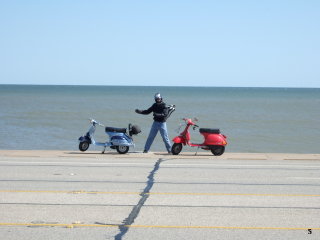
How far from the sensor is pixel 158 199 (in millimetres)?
11367

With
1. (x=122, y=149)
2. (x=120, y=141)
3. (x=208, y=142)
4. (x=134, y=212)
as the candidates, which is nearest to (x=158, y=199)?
(x=134, y=212)

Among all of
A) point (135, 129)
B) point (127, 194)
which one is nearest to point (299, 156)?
point (135, 129)

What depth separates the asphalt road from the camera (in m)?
8.91

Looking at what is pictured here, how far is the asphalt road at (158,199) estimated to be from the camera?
8.91m

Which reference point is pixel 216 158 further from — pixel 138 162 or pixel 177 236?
pixel 177 236

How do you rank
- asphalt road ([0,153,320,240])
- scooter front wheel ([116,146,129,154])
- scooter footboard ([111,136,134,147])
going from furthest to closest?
scooter front wheel ([116,146,129,154])
scooter footboard ([111,136,134,147])
asphalt road ([0,153,320,240])

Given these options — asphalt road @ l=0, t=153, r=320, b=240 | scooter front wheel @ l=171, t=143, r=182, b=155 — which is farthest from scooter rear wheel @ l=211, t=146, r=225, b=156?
asphalt road @ l=0, t=153, r=320, b=240

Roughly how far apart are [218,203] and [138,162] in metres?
6.97

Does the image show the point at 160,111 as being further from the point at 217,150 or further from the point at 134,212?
the point at 134,212

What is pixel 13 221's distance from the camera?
9.37 metres

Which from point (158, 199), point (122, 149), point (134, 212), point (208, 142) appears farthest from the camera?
point (122, 149)

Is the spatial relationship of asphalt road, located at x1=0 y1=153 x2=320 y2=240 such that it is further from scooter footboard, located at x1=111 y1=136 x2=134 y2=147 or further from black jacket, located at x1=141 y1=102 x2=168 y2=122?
black jacket, located at x1=141 y1=102 x2=168 y2=122

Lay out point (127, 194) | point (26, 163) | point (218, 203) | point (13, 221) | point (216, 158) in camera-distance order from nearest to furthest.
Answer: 1. point (13, 221)
2. point (218, 203)
3. point (127, 194)
4. point (26, 163)
5. point (216, 158)

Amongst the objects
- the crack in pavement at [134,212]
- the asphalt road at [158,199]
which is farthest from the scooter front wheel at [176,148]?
the crack in pavement at [134,212]
